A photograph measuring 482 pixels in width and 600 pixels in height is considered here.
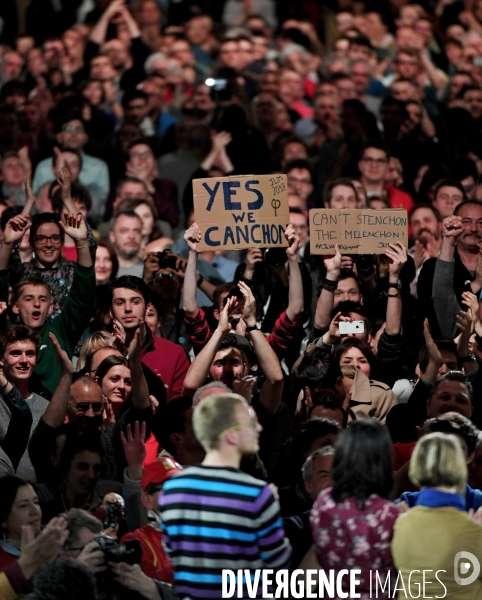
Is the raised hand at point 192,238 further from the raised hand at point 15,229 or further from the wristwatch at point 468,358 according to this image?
the wristwatch at point 468,358

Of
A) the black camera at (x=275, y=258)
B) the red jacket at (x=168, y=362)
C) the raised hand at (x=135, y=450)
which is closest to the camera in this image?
the raised hand at (x=135, y=450)

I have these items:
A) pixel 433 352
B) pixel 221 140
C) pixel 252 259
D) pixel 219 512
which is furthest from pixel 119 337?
pixel 221 140

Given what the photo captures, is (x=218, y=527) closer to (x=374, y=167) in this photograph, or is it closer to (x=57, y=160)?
(x=374, y=167)

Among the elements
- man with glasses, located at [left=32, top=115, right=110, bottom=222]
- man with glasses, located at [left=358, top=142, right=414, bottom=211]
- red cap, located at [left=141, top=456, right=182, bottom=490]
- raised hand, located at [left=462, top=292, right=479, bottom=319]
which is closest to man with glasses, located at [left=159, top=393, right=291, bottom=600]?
red cap, located at [left=141, top=456, right=182, bottom=490]

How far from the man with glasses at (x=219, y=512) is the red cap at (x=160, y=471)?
603 mm

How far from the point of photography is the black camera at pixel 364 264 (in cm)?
862

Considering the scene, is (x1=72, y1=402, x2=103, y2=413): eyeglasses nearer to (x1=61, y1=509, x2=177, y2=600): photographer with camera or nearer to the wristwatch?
(x1=61, y1=509, x2=177, y2=600): photographer with camera

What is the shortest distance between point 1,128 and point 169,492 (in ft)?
26.0

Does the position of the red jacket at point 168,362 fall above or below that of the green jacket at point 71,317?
below

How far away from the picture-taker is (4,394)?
681 centimetres

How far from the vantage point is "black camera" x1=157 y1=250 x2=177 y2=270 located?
875 cm

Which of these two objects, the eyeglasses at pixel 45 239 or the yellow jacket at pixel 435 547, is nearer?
the yellow jacket at pixel 435 547

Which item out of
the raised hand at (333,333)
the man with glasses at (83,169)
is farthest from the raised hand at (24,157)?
the raised hand at (333,333)

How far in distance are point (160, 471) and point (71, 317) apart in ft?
8.66
